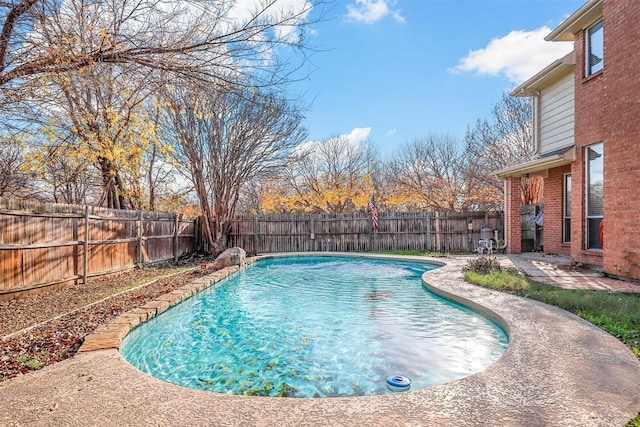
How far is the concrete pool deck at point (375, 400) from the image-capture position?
2.00 metres

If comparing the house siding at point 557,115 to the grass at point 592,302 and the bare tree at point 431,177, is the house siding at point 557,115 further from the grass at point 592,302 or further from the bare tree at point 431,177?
the bare tree at point 431,177

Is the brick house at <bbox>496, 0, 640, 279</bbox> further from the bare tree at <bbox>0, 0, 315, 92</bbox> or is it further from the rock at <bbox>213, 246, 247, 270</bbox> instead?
the rock at <bbox>213, 246, 247, 270</bbox>

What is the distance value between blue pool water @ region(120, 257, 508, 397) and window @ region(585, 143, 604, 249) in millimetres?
3773

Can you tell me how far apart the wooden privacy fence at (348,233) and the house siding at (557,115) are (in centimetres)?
446

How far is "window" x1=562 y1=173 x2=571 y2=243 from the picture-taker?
9.00 meters

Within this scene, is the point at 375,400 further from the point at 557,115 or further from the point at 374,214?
the point at 374,214

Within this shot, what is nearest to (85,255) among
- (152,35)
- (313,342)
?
(152,35)

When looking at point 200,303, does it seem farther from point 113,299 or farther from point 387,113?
point 387,113

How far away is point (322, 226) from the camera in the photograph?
14.2 metres

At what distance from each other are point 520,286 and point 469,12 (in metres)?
6.57

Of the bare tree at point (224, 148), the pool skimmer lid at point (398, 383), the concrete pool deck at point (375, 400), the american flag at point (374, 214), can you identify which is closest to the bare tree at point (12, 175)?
the bare tree at point (224, 148)

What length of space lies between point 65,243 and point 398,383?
21.1ft

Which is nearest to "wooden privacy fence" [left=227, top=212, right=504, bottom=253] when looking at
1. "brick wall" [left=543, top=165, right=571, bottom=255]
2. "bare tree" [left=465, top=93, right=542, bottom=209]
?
"brick wall" [left=543, top=165, right=571, bottom=255]

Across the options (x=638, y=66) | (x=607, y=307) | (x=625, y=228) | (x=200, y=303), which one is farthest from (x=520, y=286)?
(x=200, y=303)
